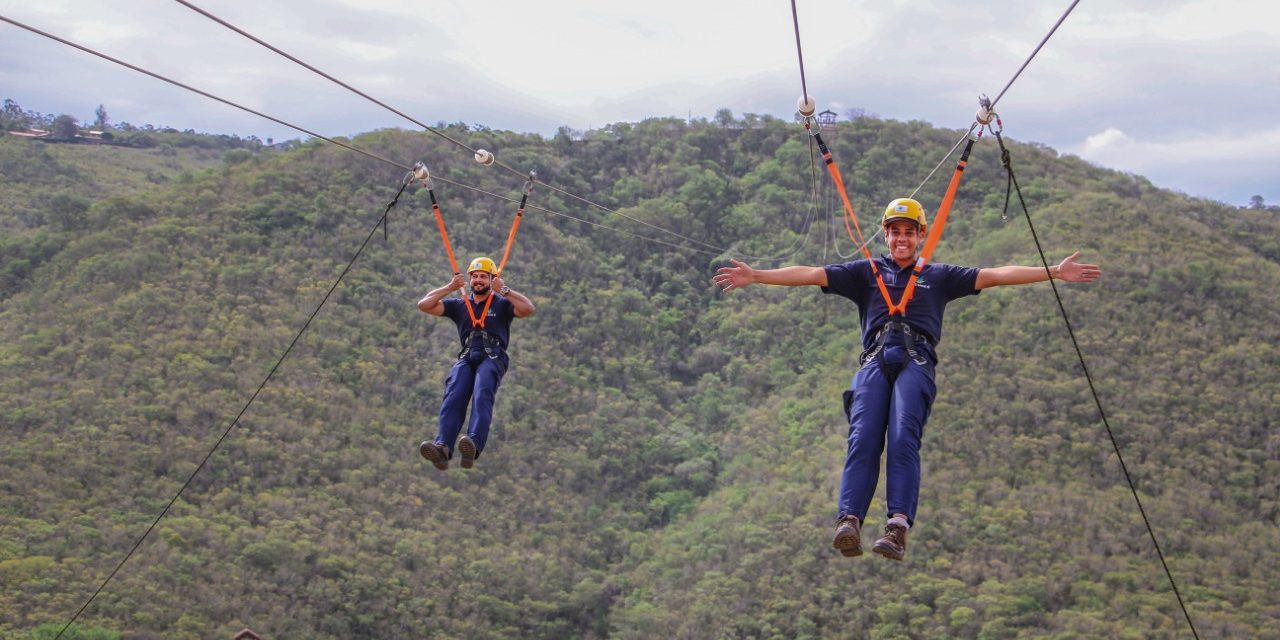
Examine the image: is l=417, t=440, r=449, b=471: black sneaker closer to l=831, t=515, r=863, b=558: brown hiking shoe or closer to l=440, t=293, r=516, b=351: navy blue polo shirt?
l=440, t=293, r=516, b=351: navy blue polo shirt

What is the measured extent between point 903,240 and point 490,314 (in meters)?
4.49

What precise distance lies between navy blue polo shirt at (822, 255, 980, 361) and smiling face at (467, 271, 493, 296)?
423cm

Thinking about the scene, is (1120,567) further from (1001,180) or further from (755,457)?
(1001,180)

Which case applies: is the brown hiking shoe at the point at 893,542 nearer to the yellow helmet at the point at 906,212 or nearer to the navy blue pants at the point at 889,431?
the navy blue pants at the point at 889,431

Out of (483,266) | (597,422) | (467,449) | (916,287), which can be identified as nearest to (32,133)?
(597,422)

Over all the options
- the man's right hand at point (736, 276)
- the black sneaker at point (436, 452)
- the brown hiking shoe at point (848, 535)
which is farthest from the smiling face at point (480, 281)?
the brown hiking shoe at point (848, 535)

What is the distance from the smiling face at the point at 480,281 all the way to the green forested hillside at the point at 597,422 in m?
16.9

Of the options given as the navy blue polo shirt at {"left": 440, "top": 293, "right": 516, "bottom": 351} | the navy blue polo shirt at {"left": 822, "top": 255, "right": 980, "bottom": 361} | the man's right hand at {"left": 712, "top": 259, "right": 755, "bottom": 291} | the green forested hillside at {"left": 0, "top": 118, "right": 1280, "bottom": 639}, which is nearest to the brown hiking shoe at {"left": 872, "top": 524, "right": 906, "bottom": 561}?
the navy blue polo shirt at {"left": 822, "top": 255, "right": 980, "bottom": 361}

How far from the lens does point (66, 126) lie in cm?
5572

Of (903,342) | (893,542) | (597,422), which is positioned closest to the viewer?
(893,542)

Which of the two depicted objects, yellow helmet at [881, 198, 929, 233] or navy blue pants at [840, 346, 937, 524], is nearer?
navy blue pants at [840, 346, 937, 524]

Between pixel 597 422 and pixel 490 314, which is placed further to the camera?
pixel 597 422

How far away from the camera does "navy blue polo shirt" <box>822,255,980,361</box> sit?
7.58m

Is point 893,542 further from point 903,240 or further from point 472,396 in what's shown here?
point 472,396
